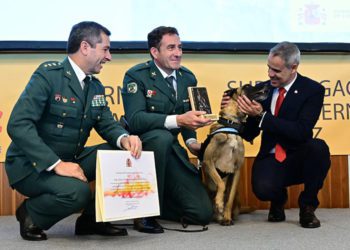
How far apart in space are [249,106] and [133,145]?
30.8 inches

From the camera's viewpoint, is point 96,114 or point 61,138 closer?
point 61,138

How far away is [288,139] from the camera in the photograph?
2.94 m

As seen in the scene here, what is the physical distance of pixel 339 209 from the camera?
3.54 metres

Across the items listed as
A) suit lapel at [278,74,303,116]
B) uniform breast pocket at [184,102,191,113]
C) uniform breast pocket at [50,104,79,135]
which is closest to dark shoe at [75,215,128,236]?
uniform breast pocket at [50,104,79,135]

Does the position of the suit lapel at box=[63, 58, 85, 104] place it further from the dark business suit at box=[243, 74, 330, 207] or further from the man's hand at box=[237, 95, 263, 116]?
the dark business suit at box=[243, 74, 330, 207]

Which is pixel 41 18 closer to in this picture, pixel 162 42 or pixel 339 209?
pixel 162 42

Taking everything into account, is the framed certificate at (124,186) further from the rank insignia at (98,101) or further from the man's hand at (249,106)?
the man's hand at (249,106)

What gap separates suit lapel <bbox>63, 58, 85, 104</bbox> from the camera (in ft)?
8.25

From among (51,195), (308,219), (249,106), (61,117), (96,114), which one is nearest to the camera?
→ (51,195)

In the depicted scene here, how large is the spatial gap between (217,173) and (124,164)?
77 cm

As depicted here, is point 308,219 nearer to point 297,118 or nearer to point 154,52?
point 297,118

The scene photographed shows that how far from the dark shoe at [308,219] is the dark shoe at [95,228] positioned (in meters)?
0.95

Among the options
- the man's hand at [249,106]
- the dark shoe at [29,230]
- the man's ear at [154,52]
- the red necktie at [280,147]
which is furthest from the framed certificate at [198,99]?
the dark shoe at [29,230]

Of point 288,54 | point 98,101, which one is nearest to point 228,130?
point 288,54
